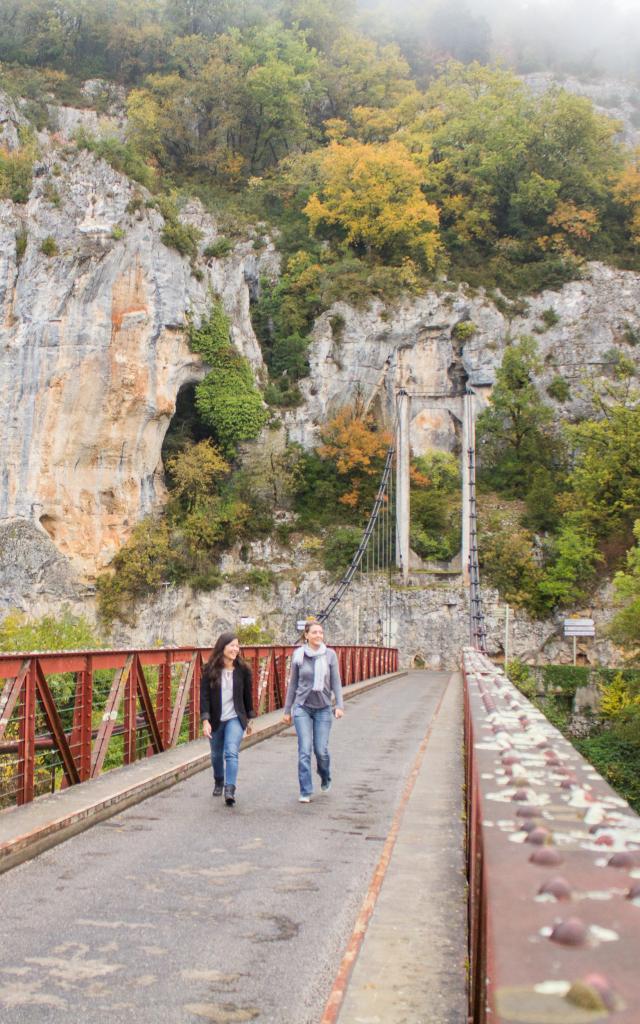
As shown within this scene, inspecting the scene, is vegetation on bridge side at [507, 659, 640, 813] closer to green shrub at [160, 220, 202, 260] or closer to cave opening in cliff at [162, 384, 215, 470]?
cave opening in cliff at [162, 384, 215, 470]

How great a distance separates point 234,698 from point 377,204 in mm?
45911

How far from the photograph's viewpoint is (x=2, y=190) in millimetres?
41000

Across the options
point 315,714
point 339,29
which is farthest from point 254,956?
point 339,29

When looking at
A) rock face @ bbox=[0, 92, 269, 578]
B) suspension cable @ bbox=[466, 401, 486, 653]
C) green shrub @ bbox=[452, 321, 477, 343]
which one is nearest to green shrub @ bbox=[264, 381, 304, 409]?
rock face @ bbox=[0, 92, 269, 578]

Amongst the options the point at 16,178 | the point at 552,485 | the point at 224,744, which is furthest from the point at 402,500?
the point at 224,744

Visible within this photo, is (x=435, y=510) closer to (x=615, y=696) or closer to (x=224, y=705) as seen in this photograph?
(x=615, y=696)

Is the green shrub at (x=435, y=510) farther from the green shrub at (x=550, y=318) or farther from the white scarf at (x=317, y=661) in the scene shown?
the white scarf at (x=317, y=661)

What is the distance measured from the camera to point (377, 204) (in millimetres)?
49375

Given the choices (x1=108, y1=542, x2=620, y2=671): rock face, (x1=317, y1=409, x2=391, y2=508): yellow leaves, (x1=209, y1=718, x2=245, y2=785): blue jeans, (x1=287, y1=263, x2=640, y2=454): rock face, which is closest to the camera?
(x1=209, y1=718, x2=245, y2=785): blue jeans

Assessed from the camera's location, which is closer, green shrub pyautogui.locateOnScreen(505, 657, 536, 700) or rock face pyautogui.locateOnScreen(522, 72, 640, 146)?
green shrub pyautogui.locateOnScreen(505, 657, 536, 700)

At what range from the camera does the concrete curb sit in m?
5.08

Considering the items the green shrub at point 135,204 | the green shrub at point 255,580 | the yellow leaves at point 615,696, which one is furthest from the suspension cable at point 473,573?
the green shrub at point 135,204

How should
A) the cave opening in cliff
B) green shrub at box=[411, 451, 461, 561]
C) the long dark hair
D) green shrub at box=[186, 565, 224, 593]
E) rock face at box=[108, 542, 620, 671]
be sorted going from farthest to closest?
1. green shrub at box=[411, 451, 461, 561]
2. the cave opening in cliff
3. green shrub at box=[186, 565, 224, 593]
4. rock face at box=[108, 542, 620, 671]
5. the long dark hair

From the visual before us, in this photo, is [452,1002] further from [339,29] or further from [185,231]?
[339,29]
